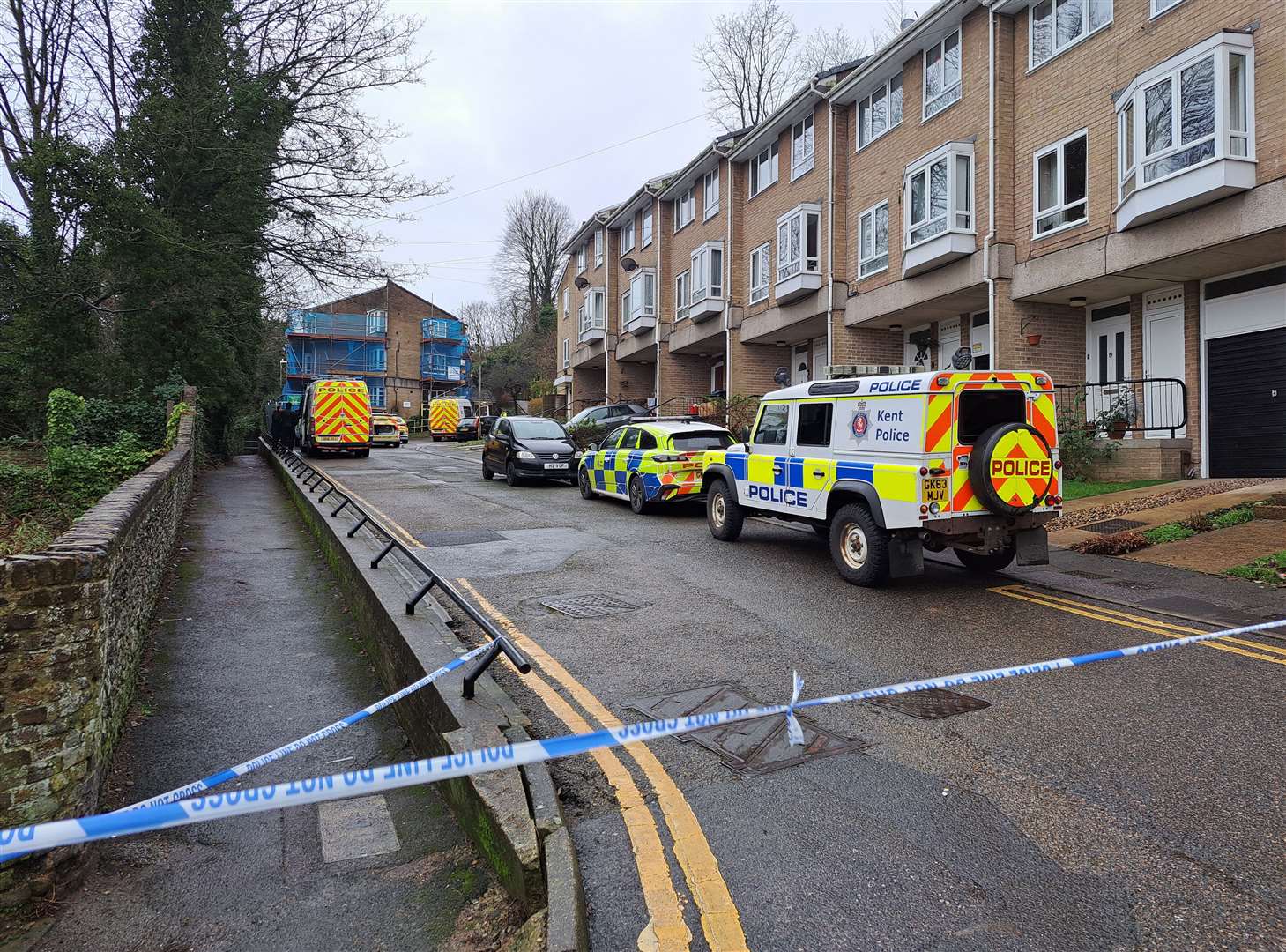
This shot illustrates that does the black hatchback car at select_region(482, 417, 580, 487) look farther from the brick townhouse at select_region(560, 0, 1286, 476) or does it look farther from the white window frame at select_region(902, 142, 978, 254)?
the white window frame at select_region(902, 142, 978, 254)

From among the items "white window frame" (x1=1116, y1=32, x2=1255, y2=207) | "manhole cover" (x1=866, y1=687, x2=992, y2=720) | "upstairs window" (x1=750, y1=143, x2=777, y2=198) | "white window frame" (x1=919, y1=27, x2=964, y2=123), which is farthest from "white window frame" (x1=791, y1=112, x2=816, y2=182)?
"manhole cover" (x1=866, y1=687, x2=992, y2=720)

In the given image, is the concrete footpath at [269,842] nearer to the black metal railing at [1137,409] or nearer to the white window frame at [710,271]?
the black metal railing at [1137,409]

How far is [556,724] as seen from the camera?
15.4ft

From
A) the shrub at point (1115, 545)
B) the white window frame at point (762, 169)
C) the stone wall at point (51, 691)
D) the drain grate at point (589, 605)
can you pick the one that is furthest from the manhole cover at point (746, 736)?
the white window frame at point (762, 169)

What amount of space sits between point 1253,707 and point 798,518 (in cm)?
510

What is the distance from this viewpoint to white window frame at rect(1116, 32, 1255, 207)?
12.6 metres

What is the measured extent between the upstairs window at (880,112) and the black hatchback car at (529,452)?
38.3 feet

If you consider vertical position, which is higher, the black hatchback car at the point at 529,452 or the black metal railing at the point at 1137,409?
the black metal railing at the point at 1137,409

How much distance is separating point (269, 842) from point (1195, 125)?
A: 1582cm

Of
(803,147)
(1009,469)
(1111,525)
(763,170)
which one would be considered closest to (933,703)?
(1009,469)

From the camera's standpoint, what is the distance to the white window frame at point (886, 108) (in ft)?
69.4

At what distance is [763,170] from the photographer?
91.2ft

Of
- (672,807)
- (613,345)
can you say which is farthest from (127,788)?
(613,345)

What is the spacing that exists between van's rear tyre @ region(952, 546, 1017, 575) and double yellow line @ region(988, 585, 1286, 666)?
21.3 inches
